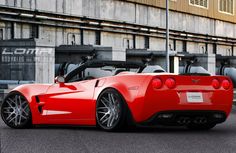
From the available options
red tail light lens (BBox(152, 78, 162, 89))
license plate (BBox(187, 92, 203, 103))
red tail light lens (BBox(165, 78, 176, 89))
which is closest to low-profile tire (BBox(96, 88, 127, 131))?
red tail light lens (BBox(152, 78, 162, 89))

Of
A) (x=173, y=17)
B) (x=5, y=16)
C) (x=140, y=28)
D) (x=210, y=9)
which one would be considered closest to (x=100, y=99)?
(x=5, y=16)

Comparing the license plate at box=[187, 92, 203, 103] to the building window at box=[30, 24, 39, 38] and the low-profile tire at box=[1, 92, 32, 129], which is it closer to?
the low-profile tire at box=[1, 92, 32, 129]

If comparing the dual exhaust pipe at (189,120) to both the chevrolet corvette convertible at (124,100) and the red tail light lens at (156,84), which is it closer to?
the chevrolet corvette convertible at (124,100)

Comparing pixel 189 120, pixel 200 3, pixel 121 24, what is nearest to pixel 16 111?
pixel 189 120

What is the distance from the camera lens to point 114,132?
368 inches

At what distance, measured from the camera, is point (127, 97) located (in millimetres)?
9227

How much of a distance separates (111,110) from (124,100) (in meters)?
0.26

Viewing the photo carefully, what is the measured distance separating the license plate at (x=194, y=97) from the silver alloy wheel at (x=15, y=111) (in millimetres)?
2695

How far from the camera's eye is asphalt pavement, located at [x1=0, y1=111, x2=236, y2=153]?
24.3ft

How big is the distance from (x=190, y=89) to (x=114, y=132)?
4.04 feet

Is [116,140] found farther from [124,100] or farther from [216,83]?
[216,83]

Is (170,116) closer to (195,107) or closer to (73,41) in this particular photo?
(195,107)

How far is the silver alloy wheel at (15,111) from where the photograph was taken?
10.4m

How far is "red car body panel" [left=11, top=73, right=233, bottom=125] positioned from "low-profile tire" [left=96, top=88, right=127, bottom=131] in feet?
0.29
